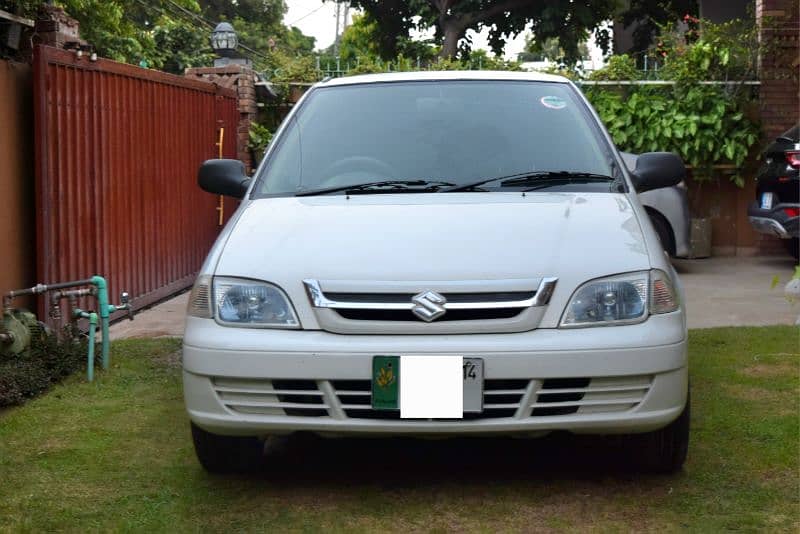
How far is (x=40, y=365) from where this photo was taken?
20.3ft

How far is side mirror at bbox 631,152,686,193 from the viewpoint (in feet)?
16.6

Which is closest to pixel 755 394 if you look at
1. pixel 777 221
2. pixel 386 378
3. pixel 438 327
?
pixel 438 327

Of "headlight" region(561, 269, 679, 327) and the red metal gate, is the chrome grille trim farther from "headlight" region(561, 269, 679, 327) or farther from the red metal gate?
the red metal gate

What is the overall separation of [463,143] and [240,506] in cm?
184

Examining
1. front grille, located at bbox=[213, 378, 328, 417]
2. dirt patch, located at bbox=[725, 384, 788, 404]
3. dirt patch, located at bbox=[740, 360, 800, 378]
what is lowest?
dirt patch, located at bbox=[725, 384, 788, 404]

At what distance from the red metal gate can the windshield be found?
255 cm

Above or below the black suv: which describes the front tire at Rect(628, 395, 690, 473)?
below

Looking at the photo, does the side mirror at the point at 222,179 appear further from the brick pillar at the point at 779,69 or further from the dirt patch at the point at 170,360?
the brick pillar at the point at 779,69

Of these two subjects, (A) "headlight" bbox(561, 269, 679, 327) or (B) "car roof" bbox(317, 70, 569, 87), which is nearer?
(A) "headlight" bbox(561, 269, 679, 327)

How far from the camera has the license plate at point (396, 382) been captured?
3762 mm

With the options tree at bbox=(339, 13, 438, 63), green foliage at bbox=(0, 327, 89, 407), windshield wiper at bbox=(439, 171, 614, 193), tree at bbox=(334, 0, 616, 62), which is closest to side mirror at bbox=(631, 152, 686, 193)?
windshield wiper at bbox=(439, 171, 614, 193)

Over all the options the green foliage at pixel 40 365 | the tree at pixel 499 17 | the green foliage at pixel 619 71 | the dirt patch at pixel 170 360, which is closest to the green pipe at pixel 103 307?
the green foliage at pixel 40 365

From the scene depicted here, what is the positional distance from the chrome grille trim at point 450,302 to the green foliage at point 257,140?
904 centimetres

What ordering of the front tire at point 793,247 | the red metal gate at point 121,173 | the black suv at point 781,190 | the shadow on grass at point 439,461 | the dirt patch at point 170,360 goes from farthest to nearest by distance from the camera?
the front tire at point 793,247 < the black suv at point 781,190 < the red metal gate at point 121,173 < the dirt patch at point 170,360 < the shadow on grass at point 439,461
